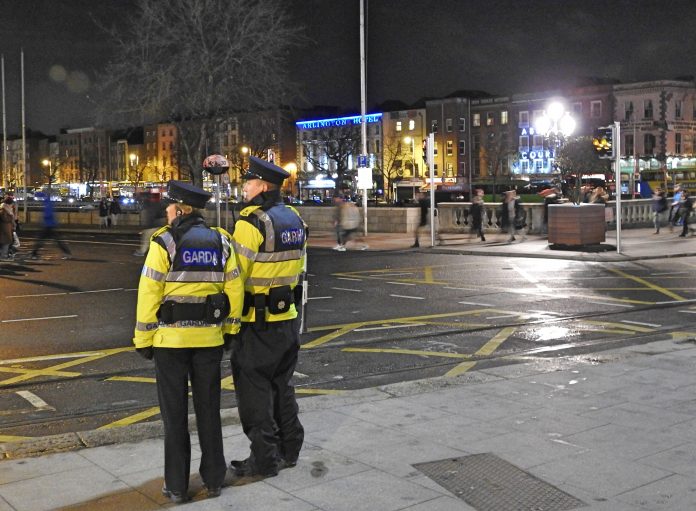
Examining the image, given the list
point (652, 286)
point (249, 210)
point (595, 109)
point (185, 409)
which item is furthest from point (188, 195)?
point (595, 109)

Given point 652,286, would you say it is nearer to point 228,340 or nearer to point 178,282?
point 228,340

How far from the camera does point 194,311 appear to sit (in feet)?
16.0

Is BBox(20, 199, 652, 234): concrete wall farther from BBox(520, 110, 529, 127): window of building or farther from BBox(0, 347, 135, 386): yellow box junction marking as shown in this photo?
BBox(520, 110, 529, 127): window of building

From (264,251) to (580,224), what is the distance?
815 inches

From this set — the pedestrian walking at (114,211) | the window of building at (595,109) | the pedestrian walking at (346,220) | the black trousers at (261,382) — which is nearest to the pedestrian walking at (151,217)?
the black trousers at (261,382)

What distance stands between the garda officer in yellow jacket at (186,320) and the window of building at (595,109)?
89628 millimetres

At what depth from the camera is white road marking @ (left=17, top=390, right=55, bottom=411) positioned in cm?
763

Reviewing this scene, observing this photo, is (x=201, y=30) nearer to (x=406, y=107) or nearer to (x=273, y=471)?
(x=273, y=471)

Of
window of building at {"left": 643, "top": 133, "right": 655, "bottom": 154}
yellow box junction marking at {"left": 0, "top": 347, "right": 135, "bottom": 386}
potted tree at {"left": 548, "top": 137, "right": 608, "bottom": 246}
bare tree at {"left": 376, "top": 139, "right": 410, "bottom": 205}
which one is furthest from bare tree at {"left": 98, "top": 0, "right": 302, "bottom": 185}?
bare tree at {"left": 376, "top": 139, "right": 410, "bottom": 205}

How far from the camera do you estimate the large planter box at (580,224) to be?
24906mm

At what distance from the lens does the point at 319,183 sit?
113812 millimetres

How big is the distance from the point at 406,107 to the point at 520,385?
339ft

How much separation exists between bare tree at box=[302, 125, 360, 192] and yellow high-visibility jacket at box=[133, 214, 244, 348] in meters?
89.7

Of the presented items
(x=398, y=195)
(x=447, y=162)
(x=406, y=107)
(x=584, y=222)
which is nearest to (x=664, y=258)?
(x=584, y=222)
